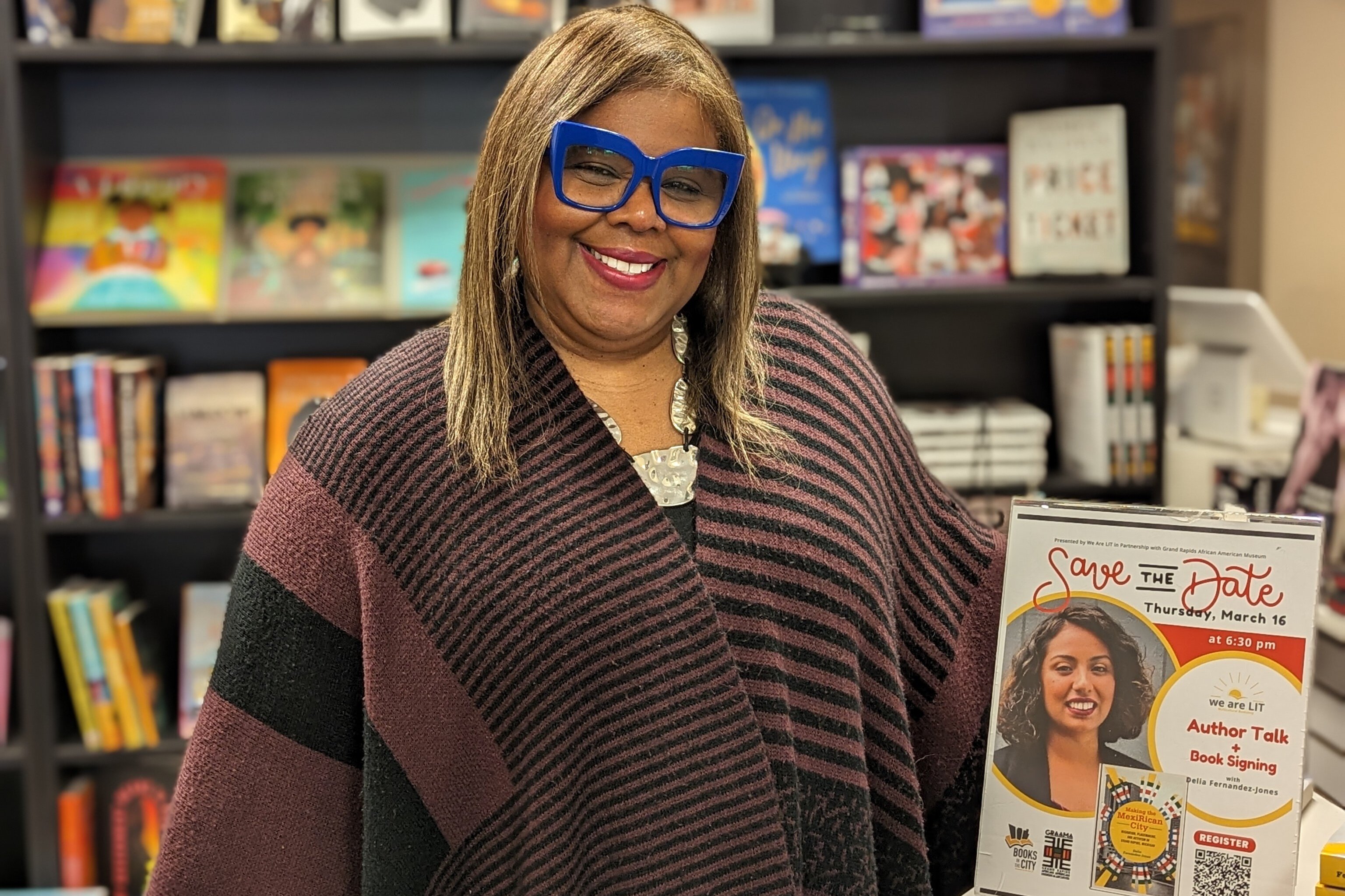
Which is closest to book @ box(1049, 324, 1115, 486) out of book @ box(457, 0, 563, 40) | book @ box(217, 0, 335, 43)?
book @ box(457, 0, 563, 40)

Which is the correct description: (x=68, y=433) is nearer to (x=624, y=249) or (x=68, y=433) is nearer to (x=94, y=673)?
(x=94, y=673)

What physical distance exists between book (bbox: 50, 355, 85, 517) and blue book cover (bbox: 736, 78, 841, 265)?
141cm

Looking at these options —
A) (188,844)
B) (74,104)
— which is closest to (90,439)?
(74,104)

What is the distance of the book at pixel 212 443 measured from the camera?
2557mm

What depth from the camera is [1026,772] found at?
118cm

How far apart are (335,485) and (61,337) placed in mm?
1731

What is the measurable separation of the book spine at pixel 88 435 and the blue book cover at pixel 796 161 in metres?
1.38

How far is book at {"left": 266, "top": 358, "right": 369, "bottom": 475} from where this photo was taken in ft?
8.55

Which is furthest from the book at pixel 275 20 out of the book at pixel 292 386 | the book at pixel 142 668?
the book at pixel 142 668

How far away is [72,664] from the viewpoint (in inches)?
99.9

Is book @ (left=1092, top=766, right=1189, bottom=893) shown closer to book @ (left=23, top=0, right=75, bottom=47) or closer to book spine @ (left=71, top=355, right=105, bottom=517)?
book spine @ (left=71, top=355, right=105, bottom=517)

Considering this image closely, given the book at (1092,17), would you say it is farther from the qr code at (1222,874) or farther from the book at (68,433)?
the book at (68,433)

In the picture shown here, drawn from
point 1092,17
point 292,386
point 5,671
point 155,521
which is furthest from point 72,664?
point 1092,17

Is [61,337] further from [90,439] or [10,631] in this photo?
[10,631]
